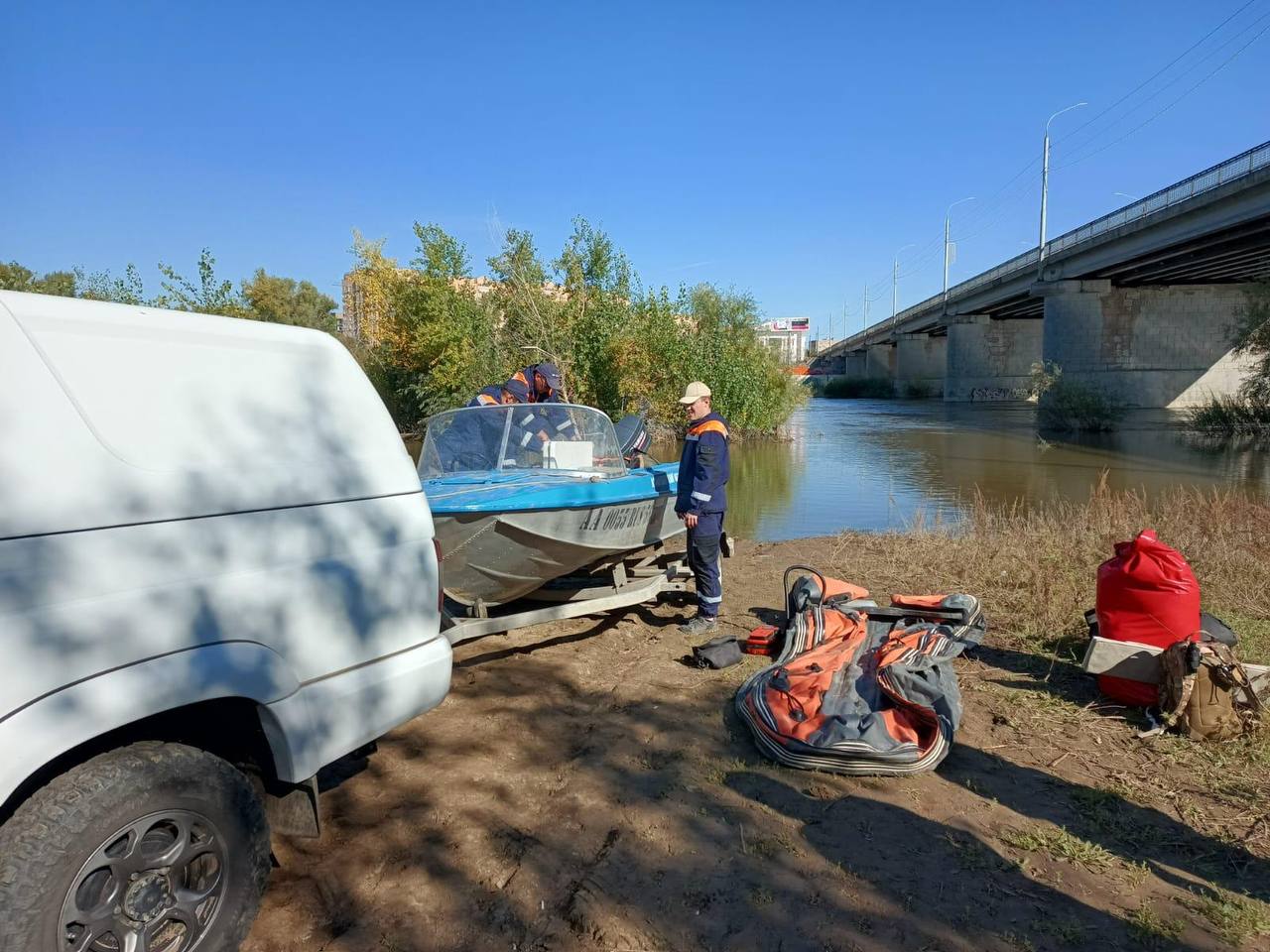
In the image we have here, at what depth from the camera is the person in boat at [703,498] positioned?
235 inches

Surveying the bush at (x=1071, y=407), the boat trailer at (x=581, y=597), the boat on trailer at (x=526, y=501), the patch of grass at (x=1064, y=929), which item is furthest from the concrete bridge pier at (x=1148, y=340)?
the patch of grass at (x=1064, y=929)

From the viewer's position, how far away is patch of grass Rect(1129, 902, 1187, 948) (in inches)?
104

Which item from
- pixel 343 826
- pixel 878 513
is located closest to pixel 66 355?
pixel 343 826

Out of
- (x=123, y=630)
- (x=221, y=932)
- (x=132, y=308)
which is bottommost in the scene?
(x=221, y=932)

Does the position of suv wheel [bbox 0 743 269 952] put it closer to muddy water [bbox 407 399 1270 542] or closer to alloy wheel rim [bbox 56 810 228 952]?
alloy wheel rim [bbox 56 810 228 952]

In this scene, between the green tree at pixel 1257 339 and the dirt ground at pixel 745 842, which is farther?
the green tree at pixel 1257 339

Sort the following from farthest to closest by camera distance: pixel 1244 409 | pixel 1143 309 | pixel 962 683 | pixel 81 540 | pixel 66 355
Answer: pixel 1143 309 → pixel 1244 409 → pixel 962 683 → pixel 66 355 → pixel 81 540

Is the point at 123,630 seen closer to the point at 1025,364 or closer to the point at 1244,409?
the point at 1244,409

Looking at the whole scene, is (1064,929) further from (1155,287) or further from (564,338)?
(1155,287)

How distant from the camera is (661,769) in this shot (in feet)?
12.6

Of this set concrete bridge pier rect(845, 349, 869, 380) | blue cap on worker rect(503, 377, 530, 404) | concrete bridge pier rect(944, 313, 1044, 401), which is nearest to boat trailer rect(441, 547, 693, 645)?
blue cap on worker rect(503, 377, 530, 404)

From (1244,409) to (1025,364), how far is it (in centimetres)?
3731

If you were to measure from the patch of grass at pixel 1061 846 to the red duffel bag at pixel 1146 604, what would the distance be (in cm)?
162

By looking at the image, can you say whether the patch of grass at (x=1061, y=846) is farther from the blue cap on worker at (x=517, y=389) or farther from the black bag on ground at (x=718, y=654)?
the blue cap on worker at (x=517, y=389)
